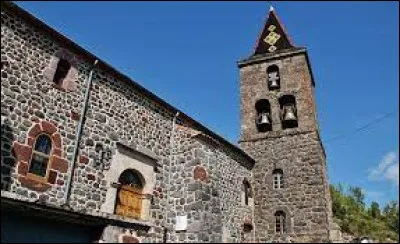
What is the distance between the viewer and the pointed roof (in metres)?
19.5

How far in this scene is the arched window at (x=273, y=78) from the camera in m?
18.6

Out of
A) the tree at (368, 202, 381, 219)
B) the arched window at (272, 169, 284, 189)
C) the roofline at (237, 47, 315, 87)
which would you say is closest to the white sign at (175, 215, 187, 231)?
the arched window at (272, 169, 284, 189)

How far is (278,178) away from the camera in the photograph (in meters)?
17.0

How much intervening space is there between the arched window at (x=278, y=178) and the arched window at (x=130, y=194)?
685cm

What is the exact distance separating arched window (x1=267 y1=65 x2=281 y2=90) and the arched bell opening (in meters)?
0.65

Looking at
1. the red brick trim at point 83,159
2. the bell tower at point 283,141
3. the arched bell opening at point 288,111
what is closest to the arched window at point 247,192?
the bell tower at point 283,141

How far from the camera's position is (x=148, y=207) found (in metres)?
11.8

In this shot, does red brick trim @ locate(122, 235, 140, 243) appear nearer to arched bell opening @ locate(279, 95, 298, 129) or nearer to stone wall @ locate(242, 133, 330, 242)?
stone wall @ locate(242, 133, 330, 242)

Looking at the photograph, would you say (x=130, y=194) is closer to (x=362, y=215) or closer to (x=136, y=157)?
(x=136, y=157)

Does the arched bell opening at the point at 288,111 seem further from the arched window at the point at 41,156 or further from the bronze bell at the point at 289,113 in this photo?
the arched window at the point at 41,156

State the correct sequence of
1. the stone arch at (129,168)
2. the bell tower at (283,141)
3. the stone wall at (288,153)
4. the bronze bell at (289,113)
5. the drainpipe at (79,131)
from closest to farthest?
1. the drainpipe at (79,131)
2. the stone arch at (129,168)
3. the stone wall at (288,153)
4. the bell tower at (283,141)
5. the bronze bell at (289,113)

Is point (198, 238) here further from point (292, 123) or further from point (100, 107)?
point (292, 123)

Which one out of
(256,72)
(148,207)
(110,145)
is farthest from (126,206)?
(256,72)

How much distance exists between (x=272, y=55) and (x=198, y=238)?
34.3 feet
